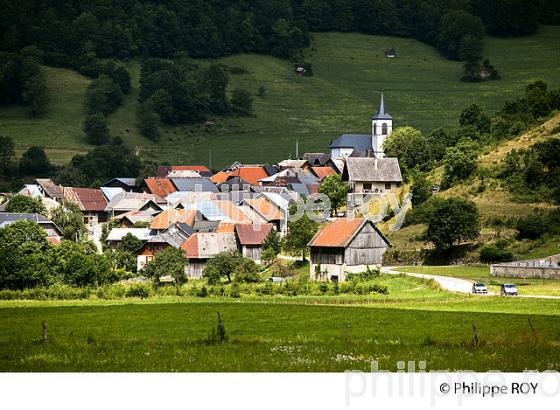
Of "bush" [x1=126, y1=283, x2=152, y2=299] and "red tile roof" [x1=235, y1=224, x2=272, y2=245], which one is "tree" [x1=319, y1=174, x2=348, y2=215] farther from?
"bush" [x1=126, y1=283, x2=152, y2=299]

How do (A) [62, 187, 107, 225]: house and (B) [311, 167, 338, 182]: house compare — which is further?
(B) [311, 167, 338, 182]: house

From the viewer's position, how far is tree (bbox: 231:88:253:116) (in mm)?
137375

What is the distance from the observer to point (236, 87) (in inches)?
5723

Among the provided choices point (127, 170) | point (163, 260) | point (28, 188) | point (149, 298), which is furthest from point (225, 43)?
point (149, 298)

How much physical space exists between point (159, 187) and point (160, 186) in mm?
273

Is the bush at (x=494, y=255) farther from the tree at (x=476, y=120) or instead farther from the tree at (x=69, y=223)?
the tree at (x=69, y=223)

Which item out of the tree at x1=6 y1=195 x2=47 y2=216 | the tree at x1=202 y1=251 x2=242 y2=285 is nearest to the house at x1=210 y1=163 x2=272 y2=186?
the tree at x1=6 y1=195 x2=47 y2=216

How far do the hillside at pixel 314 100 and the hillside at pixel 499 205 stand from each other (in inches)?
2363

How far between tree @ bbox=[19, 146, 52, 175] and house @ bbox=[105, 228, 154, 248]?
43.0 meters

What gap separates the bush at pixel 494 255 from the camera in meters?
49.0

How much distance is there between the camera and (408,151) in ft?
261

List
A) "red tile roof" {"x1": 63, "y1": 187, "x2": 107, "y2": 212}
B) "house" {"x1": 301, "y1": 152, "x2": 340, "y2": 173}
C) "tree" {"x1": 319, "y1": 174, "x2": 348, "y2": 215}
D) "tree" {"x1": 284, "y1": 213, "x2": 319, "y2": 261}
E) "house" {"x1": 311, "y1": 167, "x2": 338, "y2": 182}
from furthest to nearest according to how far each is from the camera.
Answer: "house" {"x1": 301, "y1": 152, "x2": 340, "y2": 173}
"house" {"x1": 311, "y1": 167, "x2": 338, "y2": 182}
"red tile roof" {"x1": 63, "y1": 187, "x2": 107, "y2": 212}
"tree" {"x1": 319, "y1": 174, "x2": 348, "y2": 215}
"tree" {"x1": 284, "y1": 213, "x2": 319, "y2": 261}

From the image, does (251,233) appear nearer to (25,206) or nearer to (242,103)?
(25,206)

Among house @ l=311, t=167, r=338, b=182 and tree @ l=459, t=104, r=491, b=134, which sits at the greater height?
tree @ l=459, t=104, r=491, b=134
